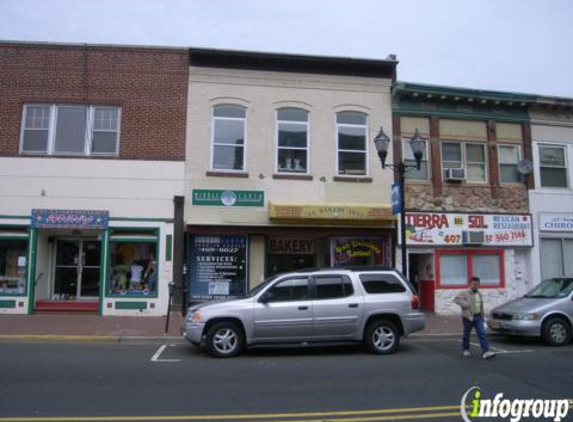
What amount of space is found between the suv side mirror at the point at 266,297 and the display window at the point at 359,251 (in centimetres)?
650

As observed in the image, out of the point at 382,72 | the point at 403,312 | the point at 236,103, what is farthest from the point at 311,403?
the point at 382,72

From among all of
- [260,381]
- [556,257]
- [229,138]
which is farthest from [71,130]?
[556,257]

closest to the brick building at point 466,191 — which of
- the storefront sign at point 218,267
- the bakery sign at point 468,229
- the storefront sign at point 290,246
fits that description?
the bakery sign at point 468,229

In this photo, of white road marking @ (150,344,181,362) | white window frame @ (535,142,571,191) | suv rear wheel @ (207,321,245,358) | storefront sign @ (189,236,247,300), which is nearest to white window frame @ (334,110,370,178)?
storefront sign @ (189,236,247,300)

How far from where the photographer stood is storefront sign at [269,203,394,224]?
593 inches

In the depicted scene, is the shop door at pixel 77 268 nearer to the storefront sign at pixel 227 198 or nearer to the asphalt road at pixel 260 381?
the storefront sign at pixel 227 198

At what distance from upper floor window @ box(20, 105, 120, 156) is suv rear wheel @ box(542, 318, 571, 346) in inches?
514

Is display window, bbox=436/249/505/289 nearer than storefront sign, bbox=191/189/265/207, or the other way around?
storefront sign, bbox=191/189/265/207

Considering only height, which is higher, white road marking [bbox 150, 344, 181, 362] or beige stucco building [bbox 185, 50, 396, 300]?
beige stucco building [bbox 185, 50, 396, 300]

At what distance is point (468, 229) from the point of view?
16.6m

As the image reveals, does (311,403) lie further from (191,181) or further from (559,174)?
(559,174)

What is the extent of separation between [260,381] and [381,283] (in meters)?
3.83

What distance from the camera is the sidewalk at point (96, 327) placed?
11.5m

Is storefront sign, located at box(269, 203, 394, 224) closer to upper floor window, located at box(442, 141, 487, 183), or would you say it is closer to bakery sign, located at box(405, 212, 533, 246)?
bakery sign, located at box(405, 212, 533, 246)
